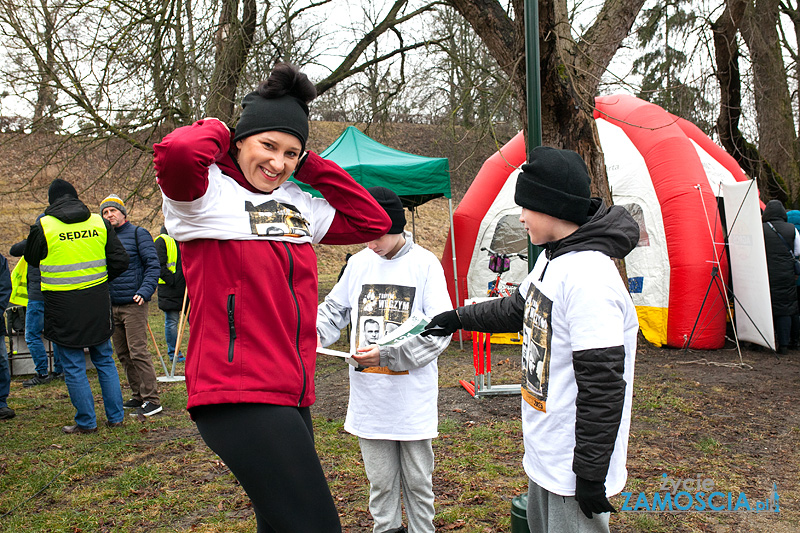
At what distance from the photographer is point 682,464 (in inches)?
178

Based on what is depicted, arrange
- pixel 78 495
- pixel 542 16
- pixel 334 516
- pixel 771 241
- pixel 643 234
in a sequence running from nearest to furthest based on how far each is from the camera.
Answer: pixel 334 516, pixel 78 495, pixel 542 16, pixel 771 241, pixel 643 234

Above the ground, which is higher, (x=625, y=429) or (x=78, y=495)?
(x=625, y=429)

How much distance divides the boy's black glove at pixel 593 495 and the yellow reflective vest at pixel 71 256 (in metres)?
5.02

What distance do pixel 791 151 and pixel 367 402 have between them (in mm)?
12404

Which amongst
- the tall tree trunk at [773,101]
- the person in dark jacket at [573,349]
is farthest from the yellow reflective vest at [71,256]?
the tall tree trunk at [773,101]

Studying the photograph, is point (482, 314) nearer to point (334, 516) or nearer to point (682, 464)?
point (334, 516)

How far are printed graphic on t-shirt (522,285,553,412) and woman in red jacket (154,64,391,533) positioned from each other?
84 cm

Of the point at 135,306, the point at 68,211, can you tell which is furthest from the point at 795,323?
the point at 68,211

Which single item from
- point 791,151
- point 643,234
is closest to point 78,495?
point 643,234

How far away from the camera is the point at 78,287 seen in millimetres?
5516

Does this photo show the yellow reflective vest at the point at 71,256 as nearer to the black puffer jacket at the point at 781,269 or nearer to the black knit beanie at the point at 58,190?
the black knit beanie at the point at 58,190

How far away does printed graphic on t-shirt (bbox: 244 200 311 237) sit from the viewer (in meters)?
1.89

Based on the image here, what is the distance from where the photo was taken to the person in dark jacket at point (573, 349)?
6.44ft

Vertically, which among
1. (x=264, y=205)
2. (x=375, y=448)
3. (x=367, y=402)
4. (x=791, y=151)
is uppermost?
(x=791, y=151)
